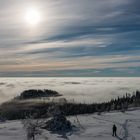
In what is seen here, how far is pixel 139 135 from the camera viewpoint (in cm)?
6138

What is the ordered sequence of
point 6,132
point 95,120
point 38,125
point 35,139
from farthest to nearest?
1. point 95,120
2. point 38,125
3. point 6,132
4. point 35,139

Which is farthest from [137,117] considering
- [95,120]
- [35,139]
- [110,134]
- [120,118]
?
[35,139]

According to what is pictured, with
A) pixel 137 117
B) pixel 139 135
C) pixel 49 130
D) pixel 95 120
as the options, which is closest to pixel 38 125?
pixel 49 130

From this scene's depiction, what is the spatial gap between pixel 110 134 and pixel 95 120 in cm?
1677

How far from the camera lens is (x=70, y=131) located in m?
67.2

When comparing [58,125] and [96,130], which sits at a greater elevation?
[58,125]

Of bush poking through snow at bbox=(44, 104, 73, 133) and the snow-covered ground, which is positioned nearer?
the snow-covered ground

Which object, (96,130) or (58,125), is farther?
(58,125)

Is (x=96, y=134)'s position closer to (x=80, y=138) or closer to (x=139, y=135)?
(x=80, y=138)

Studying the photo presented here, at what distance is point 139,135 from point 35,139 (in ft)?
65.5

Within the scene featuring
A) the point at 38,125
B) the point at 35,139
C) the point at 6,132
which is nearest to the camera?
the point at 35,139

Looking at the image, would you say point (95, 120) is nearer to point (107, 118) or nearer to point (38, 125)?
point (107, 118)

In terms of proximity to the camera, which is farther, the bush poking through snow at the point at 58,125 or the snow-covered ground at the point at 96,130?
the bush poking through snow at the point at 58,125

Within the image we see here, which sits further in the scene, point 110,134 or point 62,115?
point 62,115
